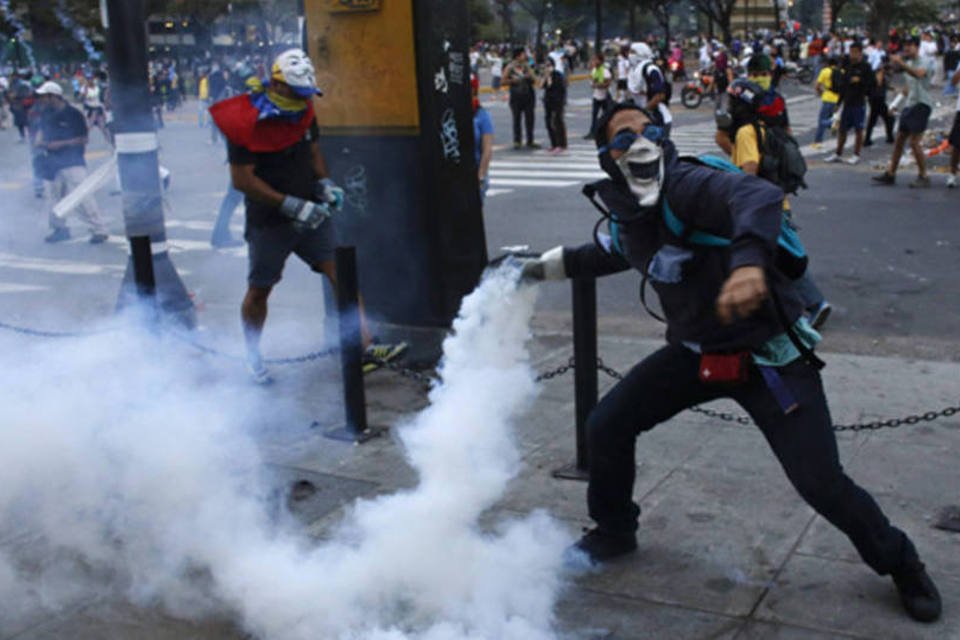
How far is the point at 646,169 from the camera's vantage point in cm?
319

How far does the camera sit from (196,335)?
7180 mm

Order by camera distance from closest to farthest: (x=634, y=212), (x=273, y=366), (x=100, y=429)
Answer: (x=634, y=212)
(x=100, y=429)
(x=273, y=366)

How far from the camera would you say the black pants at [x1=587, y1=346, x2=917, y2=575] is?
3.21m

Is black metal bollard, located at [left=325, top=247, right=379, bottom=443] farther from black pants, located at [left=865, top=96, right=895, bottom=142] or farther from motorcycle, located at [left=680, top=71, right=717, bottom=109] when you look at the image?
motorcycle, located at [left=680, top=71, right=717, bottom=109]

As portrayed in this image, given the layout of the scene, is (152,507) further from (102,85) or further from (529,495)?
(102,85)

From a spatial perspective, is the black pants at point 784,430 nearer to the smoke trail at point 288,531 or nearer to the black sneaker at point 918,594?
the black sneaker at point 918,594

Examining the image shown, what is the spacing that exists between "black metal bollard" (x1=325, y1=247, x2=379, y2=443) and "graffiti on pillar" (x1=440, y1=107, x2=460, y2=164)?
1258 millimetres

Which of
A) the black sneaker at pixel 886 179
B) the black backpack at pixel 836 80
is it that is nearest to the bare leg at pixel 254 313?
the black sneaker at pixel 886 179

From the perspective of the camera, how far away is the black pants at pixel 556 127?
18969mm

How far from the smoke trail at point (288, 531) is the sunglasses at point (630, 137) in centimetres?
69

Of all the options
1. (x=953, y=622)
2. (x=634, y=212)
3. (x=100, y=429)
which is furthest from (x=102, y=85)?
(x=953, y=622)

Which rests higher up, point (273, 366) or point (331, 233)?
point (331, 233)

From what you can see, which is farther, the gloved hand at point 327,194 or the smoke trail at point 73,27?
the smoke trail at point 73,27

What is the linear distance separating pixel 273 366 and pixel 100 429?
2.18 meters
